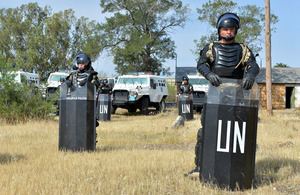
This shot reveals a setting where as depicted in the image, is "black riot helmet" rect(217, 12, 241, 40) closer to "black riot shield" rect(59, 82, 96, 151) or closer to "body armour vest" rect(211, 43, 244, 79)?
"body armour vest" rect(211, 43, 244, 79)

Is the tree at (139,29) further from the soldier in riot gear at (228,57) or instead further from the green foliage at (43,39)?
the soldier in riot gear at (228,57)

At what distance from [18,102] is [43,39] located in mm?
23853

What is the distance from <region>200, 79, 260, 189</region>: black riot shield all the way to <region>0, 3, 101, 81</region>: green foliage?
1097 inches

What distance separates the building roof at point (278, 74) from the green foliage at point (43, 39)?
7.44 metres

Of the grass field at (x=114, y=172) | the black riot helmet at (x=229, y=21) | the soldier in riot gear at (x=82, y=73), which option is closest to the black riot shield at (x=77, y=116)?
the soldier in riot gear at (x=82, y=73)

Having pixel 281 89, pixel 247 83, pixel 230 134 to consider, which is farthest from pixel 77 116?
pixel 281 89

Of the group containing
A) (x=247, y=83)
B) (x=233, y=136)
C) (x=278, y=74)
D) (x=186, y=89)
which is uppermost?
(x=278, y=74)

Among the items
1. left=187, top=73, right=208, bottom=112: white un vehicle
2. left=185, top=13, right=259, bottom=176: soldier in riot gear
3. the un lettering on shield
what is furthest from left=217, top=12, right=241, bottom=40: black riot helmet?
left=187, top=73, right=208, bottom=112: white un vehicle

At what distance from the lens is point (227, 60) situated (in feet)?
13.4

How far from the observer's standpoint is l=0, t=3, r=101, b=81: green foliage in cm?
3312

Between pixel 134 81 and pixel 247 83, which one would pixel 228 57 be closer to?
pixel 247 83

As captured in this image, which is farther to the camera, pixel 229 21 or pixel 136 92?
pixel 136 92

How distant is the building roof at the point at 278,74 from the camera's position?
3019 cm

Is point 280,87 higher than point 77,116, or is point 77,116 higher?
point 280,87
